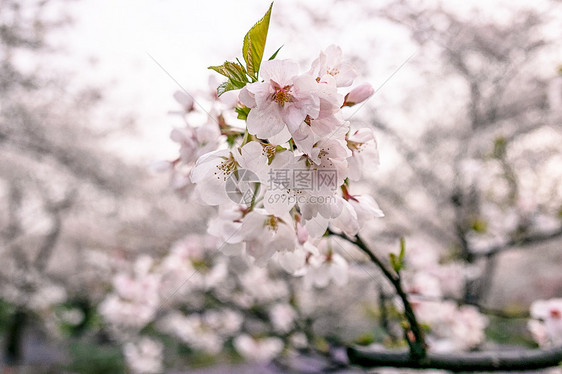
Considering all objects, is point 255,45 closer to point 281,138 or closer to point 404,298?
point 281,138

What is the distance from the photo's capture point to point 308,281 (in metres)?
0.91

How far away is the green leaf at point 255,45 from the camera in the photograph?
1.66 ft

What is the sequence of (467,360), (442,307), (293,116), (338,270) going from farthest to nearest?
(442,307), (338,270), (467,360), (293,116)

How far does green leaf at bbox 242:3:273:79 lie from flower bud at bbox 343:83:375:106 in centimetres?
17

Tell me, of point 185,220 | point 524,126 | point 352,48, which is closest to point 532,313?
point 352,48

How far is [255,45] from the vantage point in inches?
20.3

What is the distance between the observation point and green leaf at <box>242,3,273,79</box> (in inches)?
19.9

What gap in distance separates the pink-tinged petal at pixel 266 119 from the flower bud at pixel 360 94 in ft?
0.59

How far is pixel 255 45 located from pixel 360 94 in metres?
0.19

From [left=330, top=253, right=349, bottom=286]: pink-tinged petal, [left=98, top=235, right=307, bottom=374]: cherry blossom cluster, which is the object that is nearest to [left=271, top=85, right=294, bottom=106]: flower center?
[left=330, top=253, right=349, bottom=286]: pink-tinged petal

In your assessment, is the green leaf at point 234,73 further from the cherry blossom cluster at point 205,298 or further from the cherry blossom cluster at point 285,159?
the cherry blossom cluster at point 205,298

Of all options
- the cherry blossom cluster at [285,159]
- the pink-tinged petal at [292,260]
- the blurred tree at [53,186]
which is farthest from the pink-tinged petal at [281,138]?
the blurred tree at [53,186]

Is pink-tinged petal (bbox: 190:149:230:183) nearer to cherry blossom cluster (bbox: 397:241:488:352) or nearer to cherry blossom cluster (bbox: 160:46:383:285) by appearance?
cherry blossom cluster (bbox: 160:46:383:285)

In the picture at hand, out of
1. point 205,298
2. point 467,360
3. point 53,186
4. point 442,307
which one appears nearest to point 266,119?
point 467,360
